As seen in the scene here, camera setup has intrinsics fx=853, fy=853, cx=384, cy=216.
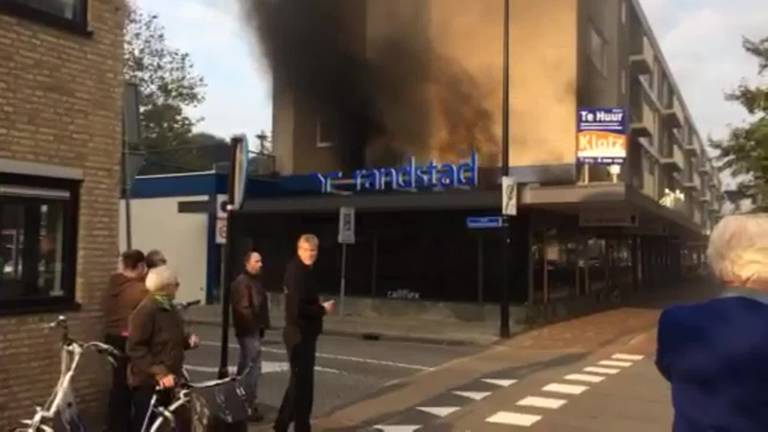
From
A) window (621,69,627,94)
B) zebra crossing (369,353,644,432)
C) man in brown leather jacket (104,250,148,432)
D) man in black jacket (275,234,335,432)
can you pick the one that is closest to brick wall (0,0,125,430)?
man in brown leather jacket (104,250,148,432)

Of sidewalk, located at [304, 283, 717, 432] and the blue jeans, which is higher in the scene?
the blue jeans

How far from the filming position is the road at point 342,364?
1023cm

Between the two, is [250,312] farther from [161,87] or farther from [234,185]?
[161,87]

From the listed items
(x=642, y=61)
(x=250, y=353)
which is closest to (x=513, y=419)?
(x=250, y=353)

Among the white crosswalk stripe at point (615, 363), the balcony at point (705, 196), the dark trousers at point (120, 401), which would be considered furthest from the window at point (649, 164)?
the balcony at point (705, 196)

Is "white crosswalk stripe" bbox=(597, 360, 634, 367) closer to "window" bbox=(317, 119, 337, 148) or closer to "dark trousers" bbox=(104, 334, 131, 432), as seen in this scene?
"dark trousers" bbox=(104, 334, 131, 432)

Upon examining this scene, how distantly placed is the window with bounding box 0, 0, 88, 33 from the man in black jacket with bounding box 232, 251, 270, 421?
8.60 ft

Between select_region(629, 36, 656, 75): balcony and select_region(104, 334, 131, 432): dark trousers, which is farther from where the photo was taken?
select_region(629, 36, 656, 75): balcony

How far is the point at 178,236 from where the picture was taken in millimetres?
26875

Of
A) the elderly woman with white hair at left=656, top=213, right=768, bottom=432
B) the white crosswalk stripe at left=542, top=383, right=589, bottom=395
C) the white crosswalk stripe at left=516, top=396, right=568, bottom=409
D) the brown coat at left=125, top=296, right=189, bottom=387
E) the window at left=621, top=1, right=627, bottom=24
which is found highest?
the window at left=621, top=1, right=627, bottom=24

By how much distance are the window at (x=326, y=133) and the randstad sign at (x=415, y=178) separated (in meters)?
4.71

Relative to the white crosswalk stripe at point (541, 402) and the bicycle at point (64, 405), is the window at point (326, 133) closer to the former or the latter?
the white crosswalk stripe at point (541, 402)

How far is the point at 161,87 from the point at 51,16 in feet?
142

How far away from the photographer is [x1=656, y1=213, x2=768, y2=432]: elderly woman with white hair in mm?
2355
